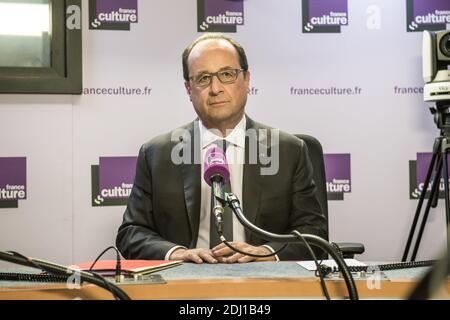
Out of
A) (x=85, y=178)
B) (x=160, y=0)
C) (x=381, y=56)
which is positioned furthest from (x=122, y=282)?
(x=381, y=56)

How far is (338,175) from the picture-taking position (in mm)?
3297

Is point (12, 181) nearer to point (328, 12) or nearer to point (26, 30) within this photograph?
point (26, 30)

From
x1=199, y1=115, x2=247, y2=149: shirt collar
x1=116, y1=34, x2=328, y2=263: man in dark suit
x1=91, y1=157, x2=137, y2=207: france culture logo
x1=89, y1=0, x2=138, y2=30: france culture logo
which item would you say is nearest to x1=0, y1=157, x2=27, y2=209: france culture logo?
x1=91, y1=157, x2=137, y2=207: france culture logo

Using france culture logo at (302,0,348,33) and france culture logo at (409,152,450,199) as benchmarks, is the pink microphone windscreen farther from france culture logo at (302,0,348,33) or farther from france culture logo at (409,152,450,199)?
france culture logo at (409,152,450,199)

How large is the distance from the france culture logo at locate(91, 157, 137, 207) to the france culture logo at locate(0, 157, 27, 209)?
37 centimetres

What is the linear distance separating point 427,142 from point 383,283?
2396 mm

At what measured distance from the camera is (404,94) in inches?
131

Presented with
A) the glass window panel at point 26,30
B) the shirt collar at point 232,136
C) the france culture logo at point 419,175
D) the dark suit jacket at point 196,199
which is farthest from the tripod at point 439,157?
the glass window panel at point 26,30

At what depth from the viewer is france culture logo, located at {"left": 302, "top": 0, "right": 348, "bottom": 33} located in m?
3.28

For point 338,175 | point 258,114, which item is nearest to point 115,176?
point 258,114

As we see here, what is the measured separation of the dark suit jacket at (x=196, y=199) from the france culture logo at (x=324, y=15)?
119 centimetres

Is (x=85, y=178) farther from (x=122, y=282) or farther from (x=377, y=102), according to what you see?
(x=122, y=282)
